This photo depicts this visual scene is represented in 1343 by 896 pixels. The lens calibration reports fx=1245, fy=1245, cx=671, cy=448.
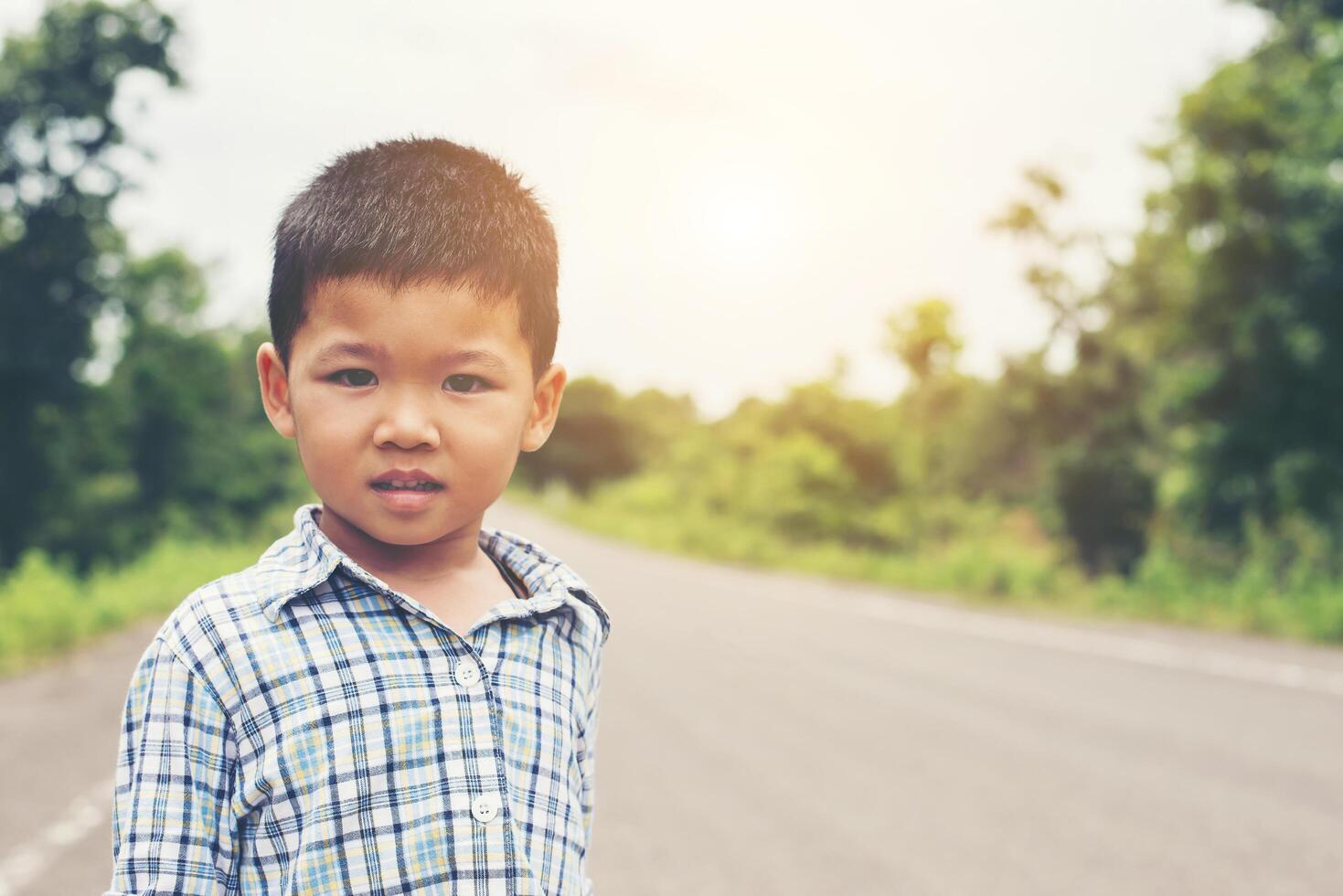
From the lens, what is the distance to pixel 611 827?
5.51 metres

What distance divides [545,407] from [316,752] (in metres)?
0.48

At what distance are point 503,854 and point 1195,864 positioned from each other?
4.55 metres

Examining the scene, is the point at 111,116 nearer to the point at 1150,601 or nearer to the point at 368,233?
the point at 1150,601

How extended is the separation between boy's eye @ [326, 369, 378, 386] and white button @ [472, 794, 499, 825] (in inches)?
18.4

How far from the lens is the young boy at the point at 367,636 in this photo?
4.31ft

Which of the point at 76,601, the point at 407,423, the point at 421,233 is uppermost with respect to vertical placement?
the point at 421,233

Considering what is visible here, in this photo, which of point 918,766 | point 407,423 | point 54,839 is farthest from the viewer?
point 918,766

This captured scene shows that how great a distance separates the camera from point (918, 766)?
673cm

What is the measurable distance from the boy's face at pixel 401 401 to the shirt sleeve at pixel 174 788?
26cm

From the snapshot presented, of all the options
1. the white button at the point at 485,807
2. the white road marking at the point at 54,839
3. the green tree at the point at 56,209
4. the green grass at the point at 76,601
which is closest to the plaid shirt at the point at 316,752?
the white button at the point at 485,807

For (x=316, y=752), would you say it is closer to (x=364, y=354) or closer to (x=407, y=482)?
(x=407, y=482)

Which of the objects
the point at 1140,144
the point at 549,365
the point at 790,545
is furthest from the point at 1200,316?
the point at 549,365

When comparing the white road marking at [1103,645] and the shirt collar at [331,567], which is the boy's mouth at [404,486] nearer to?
the shirt collar at [331,567]

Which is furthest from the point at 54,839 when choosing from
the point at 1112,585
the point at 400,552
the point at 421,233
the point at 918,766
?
the point at 1112,585
